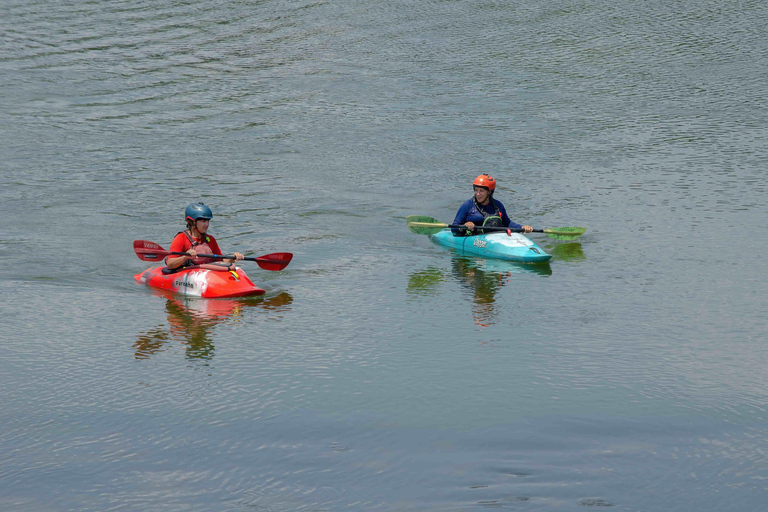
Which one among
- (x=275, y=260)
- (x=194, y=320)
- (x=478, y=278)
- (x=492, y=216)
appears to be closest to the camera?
(x=194, y=320)

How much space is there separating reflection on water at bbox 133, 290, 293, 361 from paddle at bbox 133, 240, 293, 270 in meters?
0.57

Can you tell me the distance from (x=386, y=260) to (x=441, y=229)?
7.43 ft

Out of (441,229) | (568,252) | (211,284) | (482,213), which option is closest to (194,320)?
(211,284)

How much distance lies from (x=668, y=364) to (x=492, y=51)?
25.3 metres

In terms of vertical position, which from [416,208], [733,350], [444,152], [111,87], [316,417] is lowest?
[316,417]

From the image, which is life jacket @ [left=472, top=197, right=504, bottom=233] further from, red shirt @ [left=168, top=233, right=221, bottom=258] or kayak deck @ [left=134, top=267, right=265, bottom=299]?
red shirt @ [left=168, top=233, right=221, bottom=258]

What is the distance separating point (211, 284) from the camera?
42.7 feet

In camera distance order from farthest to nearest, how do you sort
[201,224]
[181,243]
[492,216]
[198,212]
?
[492,216] < [181,243] < [201,224] < [198,212]

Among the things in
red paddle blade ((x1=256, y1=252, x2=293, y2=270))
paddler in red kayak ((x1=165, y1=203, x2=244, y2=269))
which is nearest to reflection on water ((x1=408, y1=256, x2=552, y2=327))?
red paddle blade ((x1=256, y1=252, x2=293, y2=270))

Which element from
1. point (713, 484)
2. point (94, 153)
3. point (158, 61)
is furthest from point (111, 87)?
point (713, 484)

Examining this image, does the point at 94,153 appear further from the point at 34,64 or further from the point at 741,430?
the point at 741,430

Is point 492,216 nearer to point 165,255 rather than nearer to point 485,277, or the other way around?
point 485,277

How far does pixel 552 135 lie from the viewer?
26109mm

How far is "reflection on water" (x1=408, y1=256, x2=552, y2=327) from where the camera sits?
495 inches
